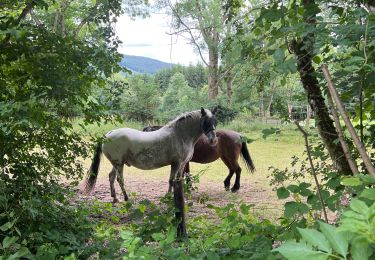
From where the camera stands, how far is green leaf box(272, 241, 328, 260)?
506 millimetres

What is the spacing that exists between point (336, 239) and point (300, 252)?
2.0 inches

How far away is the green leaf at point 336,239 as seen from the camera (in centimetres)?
51

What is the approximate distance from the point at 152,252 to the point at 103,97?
169 centimetres

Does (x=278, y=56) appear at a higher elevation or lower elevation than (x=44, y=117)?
higher

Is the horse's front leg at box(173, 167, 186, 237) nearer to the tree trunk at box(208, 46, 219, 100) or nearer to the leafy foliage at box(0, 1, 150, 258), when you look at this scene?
the leafy foliage at box(0, 1, 150, 258)

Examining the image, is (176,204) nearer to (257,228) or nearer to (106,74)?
(257,228)

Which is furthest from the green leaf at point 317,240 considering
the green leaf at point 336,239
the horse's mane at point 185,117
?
the horse's mane at point 185,117

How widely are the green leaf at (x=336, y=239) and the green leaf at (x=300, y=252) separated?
0.02 meters

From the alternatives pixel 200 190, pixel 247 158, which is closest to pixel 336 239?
pixel 200 190

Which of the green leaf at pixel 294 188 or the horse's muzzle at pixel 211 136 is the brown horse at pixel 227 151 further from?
the green leaf at pixel 294 188

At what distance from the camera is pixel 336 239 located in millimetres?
523

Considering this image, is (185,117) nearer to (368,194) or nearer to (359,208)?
(368,194)

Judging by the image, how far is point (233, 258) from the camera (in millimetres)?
1385

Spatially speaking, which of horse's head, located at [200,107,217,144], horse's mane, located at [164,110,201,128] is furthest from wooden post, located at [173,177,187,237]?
horse's mane, located at [164,110,201,128]
